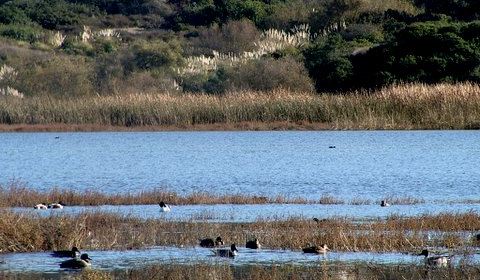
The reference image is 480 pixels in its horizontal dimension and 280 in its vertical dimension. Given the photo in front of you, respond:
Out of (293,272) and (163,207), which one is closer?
(293,272)

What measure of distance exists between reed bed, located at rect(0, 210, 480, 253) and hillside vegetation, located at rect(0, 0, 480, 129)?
994 inches

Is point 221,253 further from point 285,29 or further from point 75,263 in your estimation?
point 285,29

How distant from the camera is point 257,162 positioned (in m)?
32.9

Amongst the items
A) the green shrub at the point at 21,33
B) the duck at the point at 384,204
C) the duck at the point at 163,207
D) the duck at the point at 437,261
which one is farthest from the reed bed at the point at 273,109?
the duck at the point at 437,261

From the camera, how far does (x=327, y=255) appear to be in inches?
633

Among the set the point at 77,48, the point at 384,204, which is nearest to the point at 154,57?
the point at 77,48

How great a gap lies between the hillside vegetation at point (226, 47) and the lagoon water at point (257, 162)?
3958 millimetres

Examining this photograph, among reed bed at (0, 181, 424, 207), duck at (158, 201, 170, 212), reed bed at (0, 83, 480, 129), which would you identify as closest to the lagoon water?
reed bed at (0, 83, 480, 129)

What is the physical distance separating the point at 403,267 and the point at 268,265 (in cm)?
160

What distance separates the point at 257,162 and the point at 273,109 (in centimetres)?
1080

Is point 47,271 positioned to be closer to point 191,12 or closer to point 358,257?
point 358,257

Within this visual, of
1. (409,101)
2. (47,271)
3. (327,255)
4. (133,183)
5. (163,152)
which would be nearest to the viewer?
(47,271)

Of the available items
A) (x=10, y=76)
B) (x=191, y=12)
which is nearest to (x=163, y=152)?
(x=10, y=76)

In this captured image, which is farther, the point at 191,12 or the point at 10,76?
the point at 191,12
